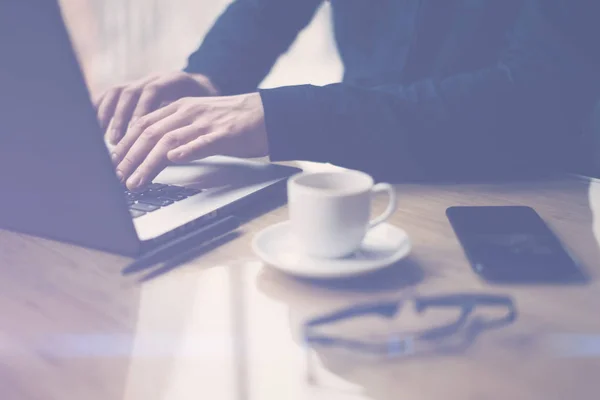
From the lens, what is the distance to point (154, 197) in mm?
672

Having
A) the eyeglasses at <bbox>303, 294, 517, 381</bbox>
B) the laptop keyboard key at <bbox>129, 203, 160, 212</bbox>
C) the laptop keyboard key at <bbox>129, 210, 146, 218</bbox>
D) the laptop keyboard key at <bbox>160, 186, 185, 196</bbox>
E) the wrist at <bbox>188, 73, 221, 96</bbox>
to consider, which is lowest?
the eyeglasses at <bbox>303, 294, 517, 381</bbox>

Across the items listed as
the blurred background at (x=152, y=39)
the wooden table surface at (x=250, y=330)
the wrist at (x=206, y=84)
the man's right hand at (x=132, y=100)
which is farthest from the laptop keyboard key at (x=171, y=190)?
the blurred background at (x=152, y=39)

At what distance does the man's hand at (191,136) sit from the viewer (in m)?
0.73

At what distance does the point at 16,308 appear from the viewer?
0.48 meters

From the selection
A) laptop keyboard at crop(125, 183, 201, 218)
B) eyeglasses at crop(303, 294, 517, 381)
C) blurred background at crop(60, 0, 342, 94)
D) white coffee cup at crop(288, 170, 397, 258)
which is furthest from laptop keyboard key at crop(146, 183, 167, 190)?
blurred background at crop(60, 0, 342, 94)

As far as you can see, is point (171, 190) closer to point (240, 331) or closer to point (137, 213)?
point (137, 213)

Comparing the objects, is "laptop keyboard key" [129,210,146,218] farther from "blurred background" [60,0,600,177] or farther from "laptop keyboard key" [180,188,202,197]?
"blurred background" [60,0,600,177]

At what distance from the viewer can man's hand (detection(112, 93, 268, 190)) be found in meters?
0.73

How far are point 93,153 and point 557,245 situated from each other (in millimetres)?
410

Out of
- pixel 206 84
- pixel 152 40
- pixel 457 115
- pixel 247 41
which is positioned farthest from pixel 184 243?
pixel 152 40

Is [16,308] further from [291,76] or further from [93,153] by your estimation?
[291,76]

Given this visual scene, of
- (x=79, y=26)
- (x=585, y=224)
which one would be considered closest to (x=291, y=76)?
(x=79, y=26)

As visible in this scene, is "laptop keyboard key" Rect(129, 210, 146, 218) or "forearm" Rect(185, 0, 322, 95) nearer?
"laptop keyboard key" Rect(129, 210, 146, 218)

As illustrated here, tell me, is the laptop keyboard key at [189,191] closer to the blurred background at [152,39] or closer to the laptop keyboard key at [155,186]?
the laptop keyboard key at [155,186]
